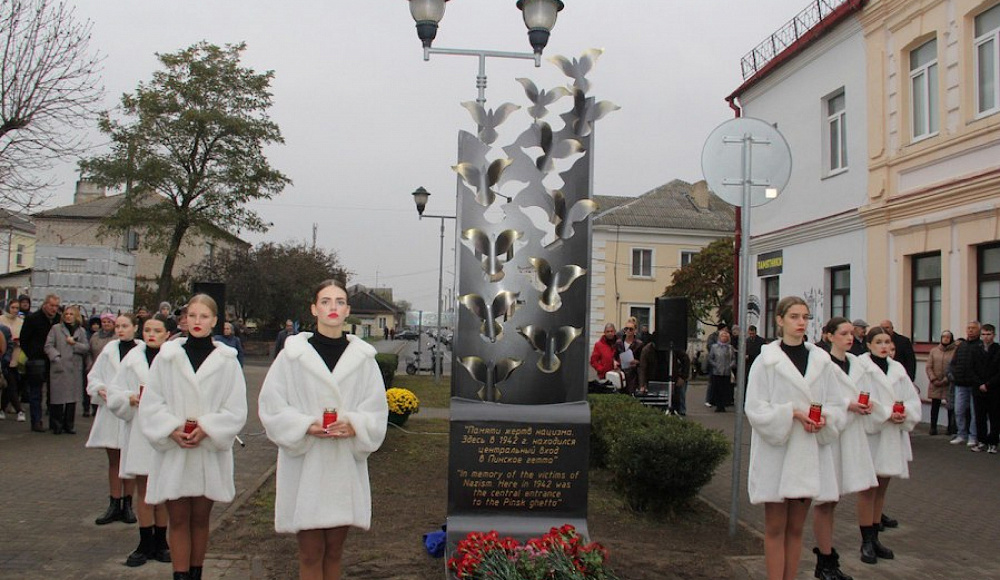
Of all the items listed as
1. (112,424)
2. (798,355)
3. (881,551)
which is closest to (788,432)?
(798,355)

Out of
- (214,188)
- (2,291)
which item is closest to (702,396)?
(214,188)

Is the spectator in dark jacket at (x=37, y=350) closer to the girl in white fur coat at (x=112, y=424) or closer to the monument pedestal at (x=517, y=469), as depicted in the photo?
the girl in white fur coat at (x=112, y=424)

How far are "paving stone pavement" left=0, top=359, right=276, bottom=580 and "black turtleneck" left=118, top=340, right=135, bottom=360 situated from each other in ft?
4.77

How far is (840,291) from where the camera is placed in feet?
62.6

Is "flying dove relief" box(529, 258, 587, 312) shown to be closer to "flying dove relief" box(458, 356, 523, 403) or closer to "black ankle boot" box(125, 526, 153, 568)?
"flying dove relief" box(458, 356, 523, 403)

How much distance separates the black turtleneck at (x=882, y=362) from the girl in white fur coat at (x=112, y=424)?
6.19m

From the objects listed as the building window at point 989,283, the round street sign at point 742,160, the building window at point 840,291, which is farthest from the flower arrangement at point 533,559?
the building window at point 840,291

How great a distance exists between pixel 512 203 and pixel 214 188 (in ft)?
108

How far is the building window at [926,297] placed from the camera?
1576 centimetres

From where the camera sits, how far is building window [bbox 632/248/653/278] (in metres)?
47.6

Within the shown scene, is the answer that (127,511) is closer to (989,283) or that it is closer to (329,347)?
(329,347)

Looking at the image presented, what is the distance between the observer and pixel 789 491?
5438 millimetres

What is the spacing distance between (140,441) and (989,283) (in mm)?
13648

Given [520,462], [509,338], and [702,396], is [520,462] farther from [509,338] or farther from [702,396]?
[702,396]
